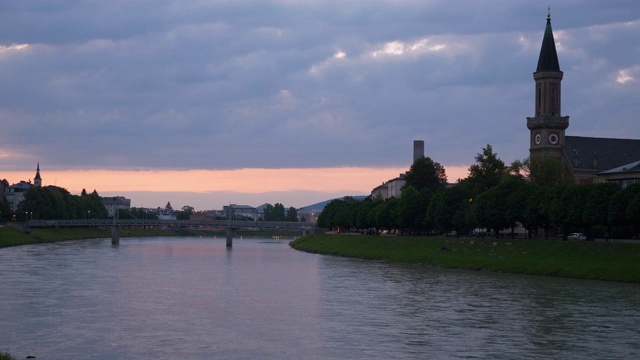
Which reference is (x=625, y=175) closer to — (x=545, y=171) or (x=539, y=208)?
(x=545, y=171)

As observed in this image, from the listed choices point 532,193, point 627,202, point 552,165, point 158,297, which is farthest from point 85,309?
point 552,165

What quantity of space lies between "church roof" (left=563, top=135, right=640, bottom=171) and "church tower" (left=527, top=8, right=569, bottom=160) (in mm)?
2956

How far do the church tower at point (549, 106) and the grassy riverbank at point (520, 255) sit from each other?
1569 inches

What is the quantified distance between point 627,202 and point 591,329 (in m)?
44.3

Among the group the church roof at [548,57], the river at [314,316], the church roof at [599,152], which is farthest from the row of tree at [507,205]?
the church roof at [548,57]

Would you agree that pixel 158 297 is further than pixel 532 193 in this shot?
No

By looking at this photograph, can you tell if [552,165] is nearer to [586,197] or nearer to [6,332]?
[586,197]

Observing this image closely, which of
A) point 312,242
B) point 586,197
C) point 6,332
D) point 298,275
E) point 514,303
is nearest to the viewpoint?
point 6,332

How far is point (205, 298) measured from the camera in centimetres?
5959

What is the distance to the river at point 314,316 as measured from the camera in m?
38.3

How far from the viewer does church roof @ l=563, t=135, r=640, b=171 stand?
152000 mm

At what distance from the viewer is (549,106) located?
15088 centimetres

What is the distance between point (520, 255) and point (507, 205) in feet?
50.6

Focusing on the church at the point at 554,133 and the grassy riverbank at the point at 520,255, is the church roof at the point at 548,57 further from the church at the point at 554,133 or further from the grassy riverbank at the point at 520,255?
the grassy riverbank at the point at 520,255
